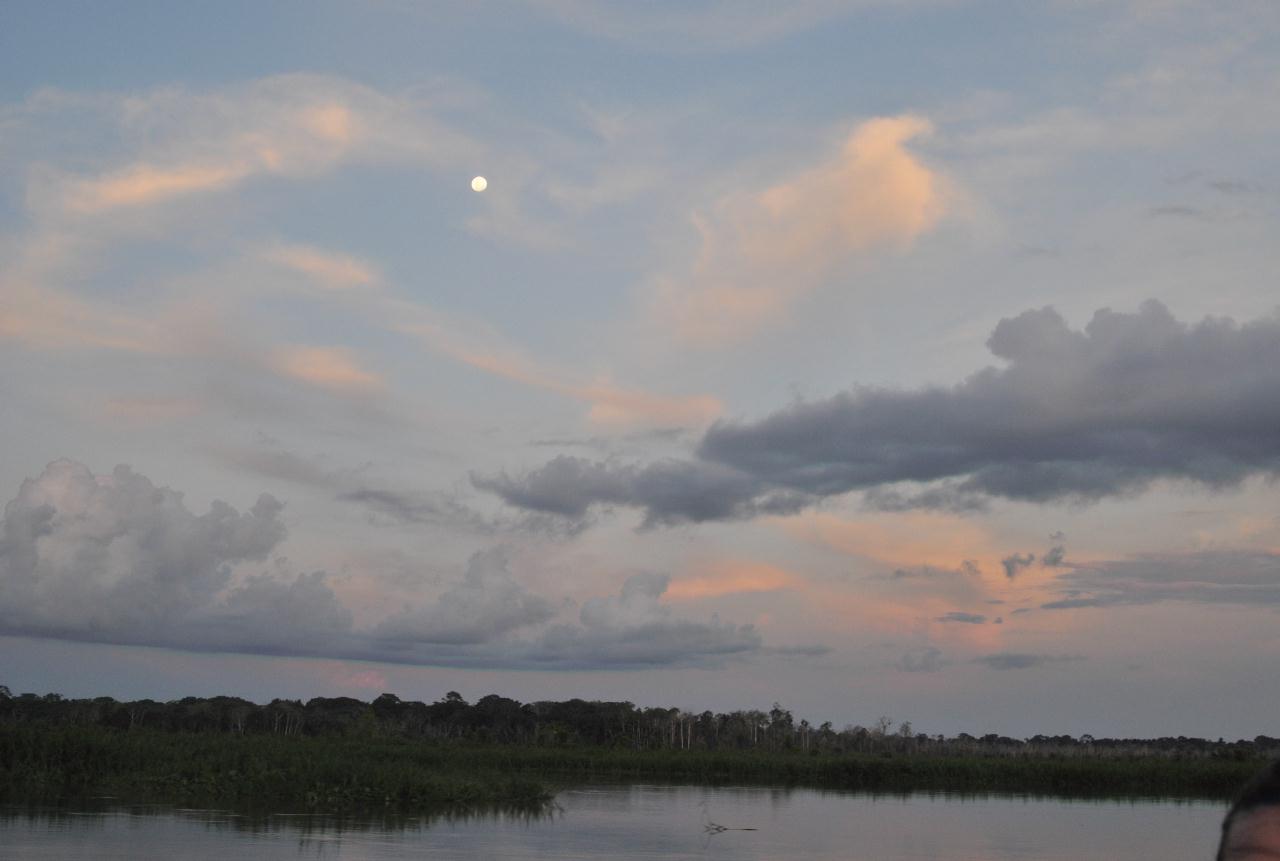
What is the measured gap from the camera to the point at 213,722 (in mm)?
100062

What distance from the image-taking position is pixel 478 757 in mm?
59938

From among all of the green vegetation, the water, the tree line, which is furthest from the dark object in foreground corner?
the tree line

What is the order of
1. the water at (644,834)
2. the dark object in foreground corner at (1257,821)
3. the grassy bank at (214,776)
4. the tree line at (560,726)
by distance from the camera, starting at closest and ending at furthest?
the dark object in foreground corner at (1257,821)
the water at (644,834)
the grassy bank at (214,776)
the tree line at (560,726)

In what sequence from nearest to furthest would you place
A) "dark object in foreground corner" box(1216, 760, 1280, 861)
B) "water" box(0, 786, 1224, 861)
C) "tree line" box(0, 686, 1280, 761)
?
"dark object in foreground corner" box(1216, 760, 1280, 861) < "water" box(0, 786, 1224, 861) < "tree line" box(0, 686, 1280, 761)

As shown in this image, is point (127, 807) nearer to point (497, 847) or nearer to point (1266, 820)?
point (497, 847)

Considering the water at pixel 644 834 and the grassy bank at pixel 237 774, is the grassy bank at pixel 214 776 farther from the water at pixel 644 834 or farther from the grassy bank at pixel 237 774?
the water at pixel 644 834

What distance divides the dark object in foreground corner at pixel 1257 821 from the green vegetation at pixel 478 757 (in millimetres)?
4238

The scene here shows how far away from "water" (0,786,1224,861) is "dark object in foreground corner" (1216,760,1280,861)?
23.0 m

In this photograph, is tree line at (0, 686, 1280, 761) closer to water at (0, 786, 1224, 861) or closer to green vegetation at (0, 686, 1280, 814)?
green vegetation at (0, 686, 1280, 814)

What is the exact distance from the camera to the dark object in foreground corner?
60.1 inches

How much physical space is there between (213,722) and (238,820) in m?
75.5

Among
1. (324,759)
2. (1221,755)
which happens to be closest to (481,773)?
(324,759)

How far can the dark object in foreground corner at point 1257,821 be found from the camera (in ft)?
5.01

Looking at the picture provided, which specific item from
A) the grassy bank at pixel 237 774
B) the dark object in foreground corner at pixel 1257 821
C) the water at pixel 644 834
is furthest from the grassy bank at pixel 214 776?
the dark object in foreground corner at pixel 1257 821
